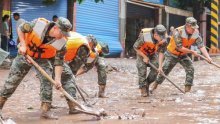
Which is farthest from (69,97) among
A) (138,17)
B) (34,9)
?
(138,17)

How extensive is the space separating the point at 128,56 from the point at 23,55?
1453cm

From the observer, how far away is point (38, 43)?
6.18 m

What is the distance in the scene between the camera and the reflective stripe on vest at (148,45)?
8672 mm

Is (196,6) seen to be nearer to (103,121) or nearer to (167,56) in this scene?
(167,56)

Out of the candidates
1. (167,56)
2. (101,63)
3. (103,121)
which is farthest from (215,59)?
(103,121)

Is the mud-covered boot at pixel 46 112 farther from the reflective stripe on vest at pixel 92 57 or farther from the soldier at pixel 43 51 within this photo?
the reflective stripe on vest at pixel 92 57

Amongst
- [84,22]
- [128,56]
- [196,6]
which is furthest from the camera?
[196,6]

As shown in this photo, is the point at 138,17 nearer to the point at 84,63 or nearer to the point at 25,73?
the point at 84,63

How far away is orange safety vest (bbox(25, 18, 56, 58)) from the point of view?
611 centimetres

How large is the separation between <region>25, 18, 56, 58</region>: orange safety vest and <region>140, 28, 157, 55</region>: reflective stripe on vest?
271 cm

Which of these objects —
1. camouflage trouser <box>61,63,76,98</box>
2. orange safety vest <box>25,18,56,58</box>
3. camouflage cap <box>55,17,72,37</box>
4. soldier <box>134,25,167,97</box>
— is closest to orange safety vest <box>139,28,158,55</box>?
soldier <box>134,25,167,97</box>

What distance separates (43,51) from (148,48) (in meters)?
3.00

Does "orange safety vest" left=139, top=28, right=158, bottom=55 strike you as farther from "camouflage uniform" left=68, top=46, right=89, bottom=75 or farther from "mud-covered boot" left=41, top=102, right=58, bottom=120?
"mud-covered boot" left=41, top=102, right=58, bottom=120

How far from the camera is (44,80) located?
6.34 meters
